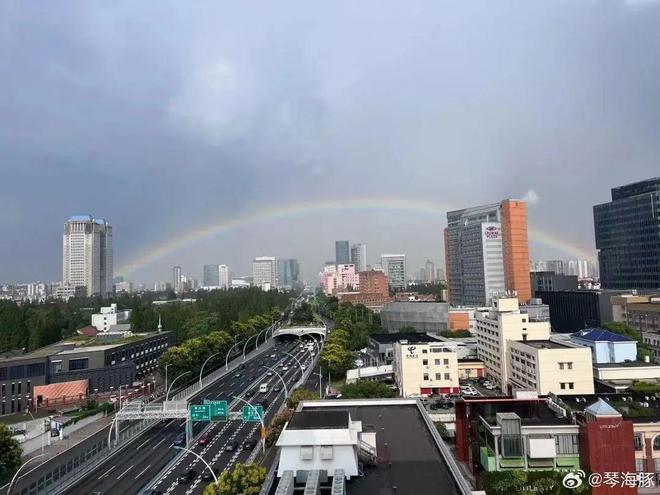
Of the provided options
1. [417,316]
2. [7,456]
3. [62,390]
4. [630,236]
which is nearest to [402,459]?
[7,456]

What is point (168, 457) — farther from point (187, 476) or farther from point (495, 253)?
point (495, 253)

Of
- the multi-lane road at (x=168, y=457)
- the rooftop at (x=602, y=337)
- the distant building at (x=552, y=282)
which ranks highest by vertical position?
the distant building at (x=552, y=282)

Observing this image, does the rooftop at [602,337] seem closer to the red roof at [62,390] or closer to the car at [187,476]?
the car at [187,476]

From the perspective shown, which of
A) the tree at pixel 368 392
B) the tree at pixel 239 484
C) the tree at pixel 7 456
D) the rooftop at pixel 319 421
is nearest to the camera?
the rooftop at pixel 319 421

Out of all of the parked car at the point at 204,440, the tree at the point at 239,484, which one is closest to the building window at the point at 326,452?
the tree at the point at 239,484

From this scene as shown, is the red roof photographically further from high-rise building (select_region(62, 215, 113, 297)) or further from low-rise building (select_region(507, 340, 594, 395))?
high-rise building (select_region(62, 215, 113, 297))

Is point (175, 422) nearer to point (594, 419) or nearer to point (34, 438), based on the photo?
point (34, 438)

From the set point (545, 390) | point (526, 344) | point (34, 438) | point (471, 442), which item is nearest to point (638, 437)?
point (471, 442)
